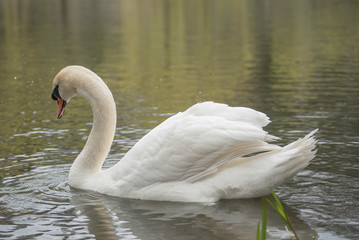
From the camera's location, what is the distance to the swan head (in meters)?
8.52

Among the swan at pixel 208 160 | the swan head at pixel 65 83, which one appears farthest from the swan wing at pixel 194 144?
the swan head at pixel 65 83

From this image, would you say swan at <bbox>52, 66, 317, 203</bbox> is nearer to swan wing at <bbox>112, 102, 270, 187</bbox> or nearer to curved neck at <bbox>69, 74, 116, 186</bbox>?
swan wing at <bbox>112, 102, 270, 187</bbox>

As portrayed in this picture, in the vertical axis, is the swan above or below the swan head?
below

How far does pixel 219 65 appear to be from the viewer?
24156 mm

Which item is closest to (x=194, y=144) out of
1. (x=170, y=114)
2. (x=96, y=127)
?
(x=96, y=127)

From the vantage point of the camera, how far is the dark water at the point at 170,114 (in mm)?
7168

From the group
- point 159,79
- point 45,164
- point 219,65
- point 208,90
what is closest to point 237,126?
point 45,164

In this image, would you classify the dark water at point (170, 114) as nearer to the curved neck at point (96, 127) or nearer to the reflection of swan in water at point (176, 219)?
the reflection of swan in water at point (176, 219)

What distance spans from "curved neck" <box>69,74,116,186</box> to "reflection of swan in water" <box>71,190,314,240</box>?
0.51 metres

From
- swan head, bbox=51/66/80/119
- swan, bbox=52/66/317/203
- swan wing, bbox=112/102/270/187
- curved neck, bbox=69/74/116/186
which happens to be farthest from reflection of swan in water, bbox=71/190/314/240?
swan head, bbox=51/66/80/119

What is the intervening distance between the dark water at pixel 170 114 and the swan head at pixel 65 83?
45.6 inches

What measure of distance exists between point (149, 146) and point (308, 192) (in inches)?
80.9

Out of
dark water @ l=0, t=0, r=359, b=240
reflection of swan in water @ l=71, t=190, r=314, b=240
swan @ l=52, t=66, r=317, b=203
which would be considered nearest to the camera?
reflection of swan in water @ l=71, t=190, r=314, b=240

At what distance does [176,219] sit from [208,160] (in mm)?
774
